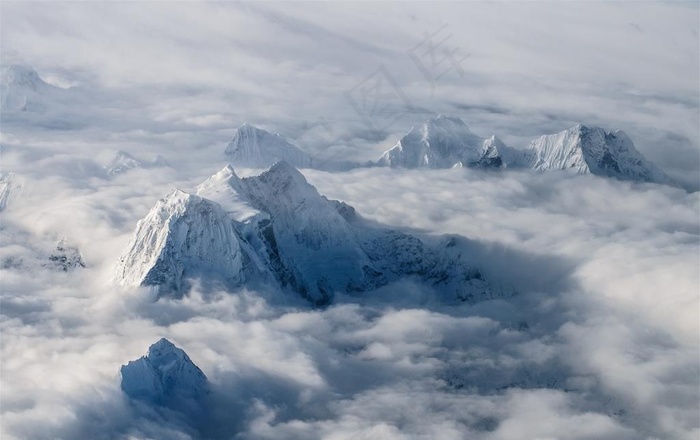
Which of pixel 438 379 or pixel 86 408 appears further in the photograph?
pixel 438 379

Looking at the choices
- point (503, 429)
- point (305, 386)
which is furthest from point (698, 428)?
point (305, 386)

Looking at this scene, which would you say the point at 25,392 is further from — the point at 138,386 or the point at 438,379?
the point at 438,379

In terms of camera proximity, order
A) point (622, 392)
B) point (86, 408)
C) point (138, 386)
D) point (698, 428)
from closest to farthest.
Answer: point (86, 408), point (138, 386), point (698, 428), point (622, 392)

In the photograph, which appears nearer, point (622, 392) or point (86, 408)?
point (86, 408)

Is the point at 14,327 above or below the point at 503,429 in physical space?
above

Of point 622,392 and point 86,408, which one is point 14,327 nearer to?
point 86,408

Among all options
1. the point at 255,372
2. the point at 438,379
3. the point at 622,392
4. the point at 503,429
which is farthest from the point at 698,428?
the point at 255,372

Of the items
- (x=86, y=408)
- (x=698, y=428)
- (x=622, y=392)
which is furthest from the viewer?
(x=622, y=392)
